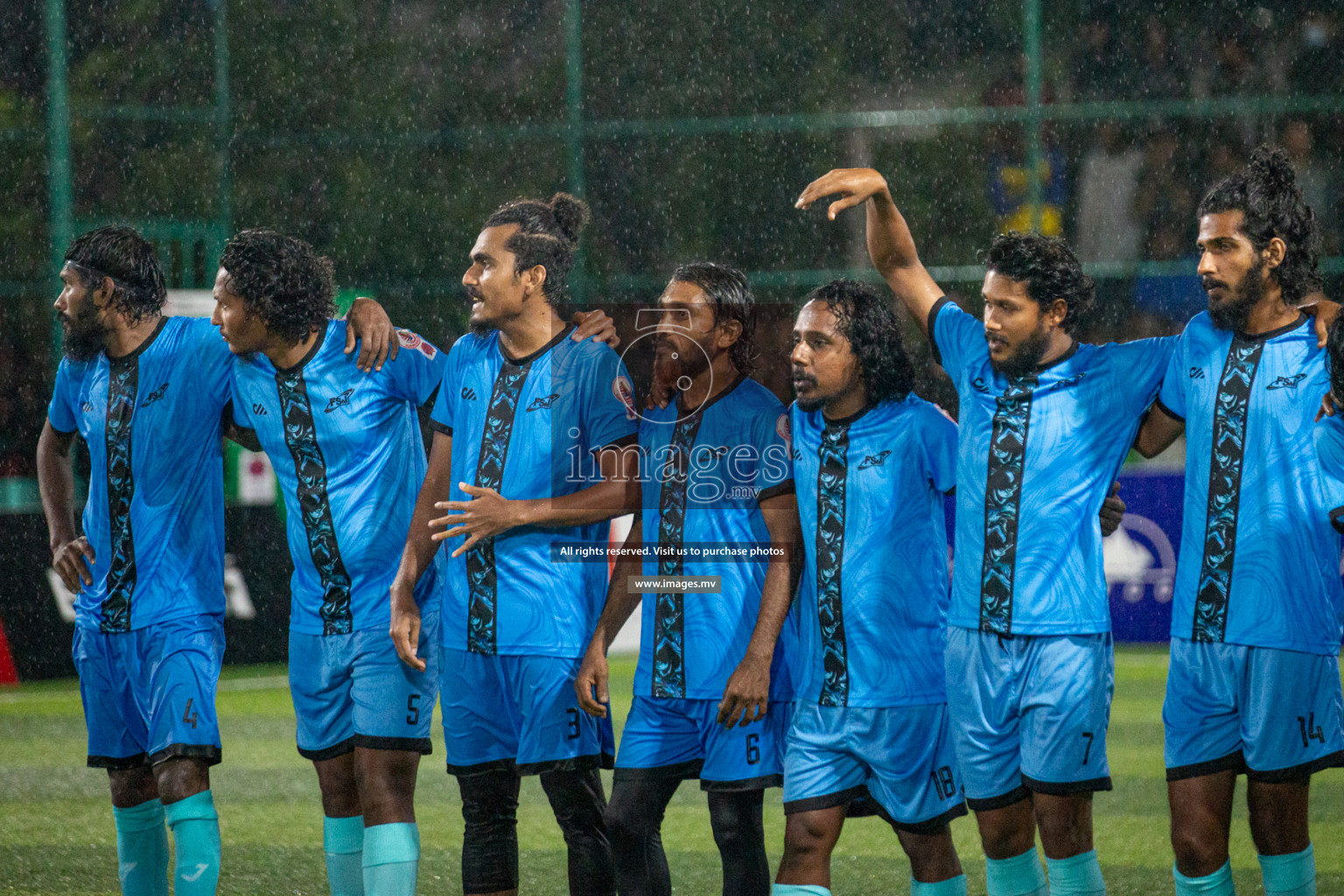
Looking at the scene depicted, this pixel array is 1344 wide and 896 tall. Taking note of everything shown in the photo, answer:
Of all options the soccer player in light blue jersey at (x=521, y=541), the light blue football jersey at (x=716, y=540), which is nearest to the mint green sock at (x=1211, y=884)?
the light blue football jersey at (x=716, y=540)

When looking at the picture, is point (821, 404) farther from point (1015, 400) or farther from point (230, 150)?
point (230, 150)

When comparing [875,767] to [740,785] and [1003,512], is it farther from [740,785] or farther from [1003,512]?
[1003,512]

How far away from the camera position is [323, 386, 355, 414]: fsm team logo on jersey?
14.3 ft

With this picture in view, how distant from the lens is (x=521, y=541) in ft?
13.5

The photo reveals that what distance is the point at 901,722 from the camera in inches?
151

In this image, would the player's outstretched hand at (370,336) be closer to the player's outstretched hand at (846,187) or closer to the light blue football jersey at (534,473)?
the light blue football jersey at (534,473)

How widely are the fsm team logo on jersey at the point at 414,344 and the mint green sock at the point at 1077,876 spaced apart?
2077mm

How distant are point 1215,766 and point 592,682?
1473 mm

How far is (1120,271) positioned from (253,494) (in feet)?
23.1

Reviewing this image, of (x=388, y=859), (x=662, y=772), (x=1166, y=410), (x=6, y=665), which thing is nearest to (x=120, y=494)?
(x=388, y=859)

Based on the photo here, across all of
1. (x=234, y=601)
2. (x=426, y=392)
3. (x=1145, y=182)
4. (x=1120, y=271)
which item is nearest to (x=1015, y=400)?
(x=426, y=392)

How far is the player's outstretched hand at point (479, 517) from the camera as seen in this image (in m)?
3.99

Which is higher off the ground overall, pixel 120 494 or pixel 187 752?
pixel 120 494

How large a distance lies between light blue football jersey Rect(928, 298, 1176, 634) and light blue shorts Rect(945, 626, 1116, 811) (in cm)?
5
